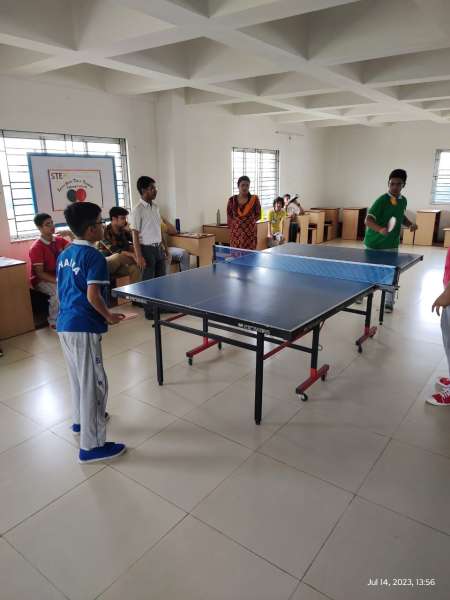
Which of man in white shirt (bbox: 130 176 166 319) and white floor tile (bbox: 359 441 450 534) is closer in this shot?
white floor tile (bbox: 359 441 450 534)

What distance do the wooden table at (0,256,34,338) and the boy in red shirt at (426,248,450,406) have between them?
12.7 ft

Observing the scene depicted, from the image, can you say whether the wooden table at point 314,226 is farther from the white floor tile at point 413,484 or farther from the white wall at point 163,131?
the white floor tile at point 413,484

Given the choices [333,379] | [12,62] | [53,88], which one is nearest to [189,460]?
[333,379]

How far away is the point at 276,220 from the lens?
8.05m

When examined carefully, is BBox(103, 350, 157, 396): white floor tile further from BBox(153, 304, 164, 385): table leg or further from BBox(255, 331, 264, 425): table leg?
BBox(255, 331, 264, 425): table leg

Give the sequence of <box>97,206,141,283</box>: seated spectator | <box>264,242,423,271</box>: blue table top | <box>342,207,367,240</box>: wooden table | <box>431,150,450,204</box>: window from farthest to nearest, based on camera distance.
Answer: <box>342,207,367,240</box>: wooden table → <box>431,150,450,204</box>: window → <box>97,206,141,283</box>: seated spectator → <box>264,242,423,271</box>: blue table top

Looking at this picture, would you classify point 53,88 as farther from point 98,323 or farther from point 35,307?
point 98,323

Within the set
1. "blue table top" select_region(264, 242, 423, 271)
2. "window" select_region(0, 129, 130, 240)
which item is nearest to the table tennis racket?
"blue table top" select_region(264, 242, 423, 271)

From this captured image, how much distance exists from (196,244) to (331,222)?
5614 mm

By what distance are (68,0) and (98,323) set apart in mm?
→ 3051

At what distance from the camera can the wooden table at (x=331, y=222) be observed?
10.7 meters

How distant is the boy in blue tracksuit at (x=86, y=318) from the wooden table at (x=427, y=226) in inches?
367

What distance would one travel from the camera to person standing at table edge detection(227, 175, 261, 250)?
4893mm

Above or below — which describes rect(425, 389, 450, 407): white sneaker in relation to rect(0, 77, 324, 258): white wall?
below
